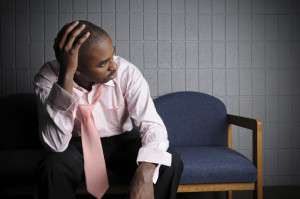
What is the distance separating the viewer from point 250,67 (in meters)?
2.56

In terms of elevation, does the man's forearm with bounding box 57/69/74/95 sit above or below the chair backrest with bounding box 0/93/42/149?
above

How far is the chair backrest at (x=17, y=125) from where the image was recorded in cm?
221

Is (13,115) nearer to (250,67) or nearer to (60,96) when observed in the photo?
(60,96)

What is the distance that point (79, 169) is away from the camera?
4.56 feet

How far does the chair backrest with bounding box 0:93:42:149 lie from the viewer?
2207mm

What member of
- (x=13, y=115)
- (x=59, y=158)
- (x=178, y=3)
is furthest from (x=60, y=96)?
(x=178, y=3)

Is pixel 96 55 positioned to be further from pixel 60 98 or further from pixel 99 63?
pixel 60 98

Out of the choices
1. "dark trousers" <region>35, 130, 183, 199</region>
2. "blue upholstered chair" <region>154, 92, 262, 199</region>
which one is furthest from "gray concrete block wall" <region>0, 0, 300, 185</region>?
"dark trousers" <region>35, 130, 183, 199</region>

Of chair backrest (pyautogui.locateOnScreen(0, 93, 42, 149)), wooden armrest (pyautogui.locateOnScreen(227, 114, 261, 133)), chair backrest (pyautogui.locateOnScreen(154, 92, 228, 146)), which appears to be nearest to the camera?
wooden armrest (pyautogui.locateOnScreen(227, 114, 261, 133))

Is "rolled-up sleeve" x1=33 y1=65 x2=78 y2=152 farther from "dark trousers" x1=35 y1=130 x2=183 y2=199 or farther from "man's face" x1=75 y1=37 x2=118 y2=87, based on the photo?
"man's face" x1=75 y1=37 x2=118 y2=87

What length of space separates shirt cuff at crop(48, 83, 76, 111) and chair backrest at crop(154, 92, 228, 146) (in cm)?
114

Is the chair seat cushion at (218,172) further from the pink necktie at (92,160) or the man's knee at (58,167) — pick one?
the man's knee at (58,167)

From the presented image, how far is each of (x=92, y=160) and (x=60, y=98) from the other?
0.36 meters

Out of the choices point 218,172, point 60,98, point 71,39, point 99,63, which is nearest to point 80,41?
point 71,39
